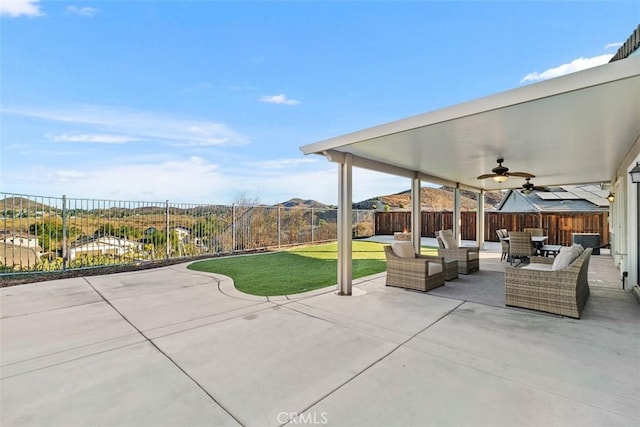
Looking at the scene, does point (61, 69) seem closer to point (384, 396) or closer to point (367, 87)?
point (367, 87)

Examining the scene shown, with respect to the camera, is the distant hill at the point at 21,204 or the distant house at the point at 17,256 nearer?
the distant hill at the point at 21,204

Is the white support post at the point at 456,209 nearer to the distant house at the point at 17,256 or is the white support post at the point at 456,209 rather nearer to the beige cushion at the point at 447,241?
the beige cushion at the point at 447,241

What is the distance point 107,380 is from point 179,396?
2.50 feet

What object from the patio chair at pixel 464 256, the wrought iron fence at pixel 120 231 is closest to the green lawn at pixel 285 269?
the wrought iron fence at pixel 120 231

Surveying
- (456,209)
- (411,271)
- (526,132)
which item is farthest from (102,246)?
(456,209)

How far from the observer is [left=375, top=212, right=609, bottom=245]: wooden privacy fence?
1303 cm

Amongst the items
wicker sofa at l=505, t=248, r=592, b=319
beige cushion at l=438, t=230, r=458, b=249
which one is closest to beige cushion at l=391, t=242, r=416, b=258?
wicker sofa at l=505, t=248, r=592, b=319

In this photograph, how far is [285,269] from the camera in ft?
25.1

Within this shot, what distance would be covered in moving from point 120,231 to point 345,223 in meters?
6.67

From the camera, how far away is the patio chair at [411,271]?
540cm

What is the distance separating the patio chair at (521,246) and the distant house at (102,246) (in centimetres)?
1064

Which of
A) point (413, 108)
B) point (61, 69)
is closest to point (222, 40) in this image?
point (61, 69)

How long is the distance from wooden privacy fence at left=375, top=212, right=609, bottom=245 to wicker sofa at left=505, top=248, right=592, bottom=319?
37.1 feet

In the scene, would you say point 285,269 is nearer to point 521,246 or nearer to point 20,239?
point 20,239
